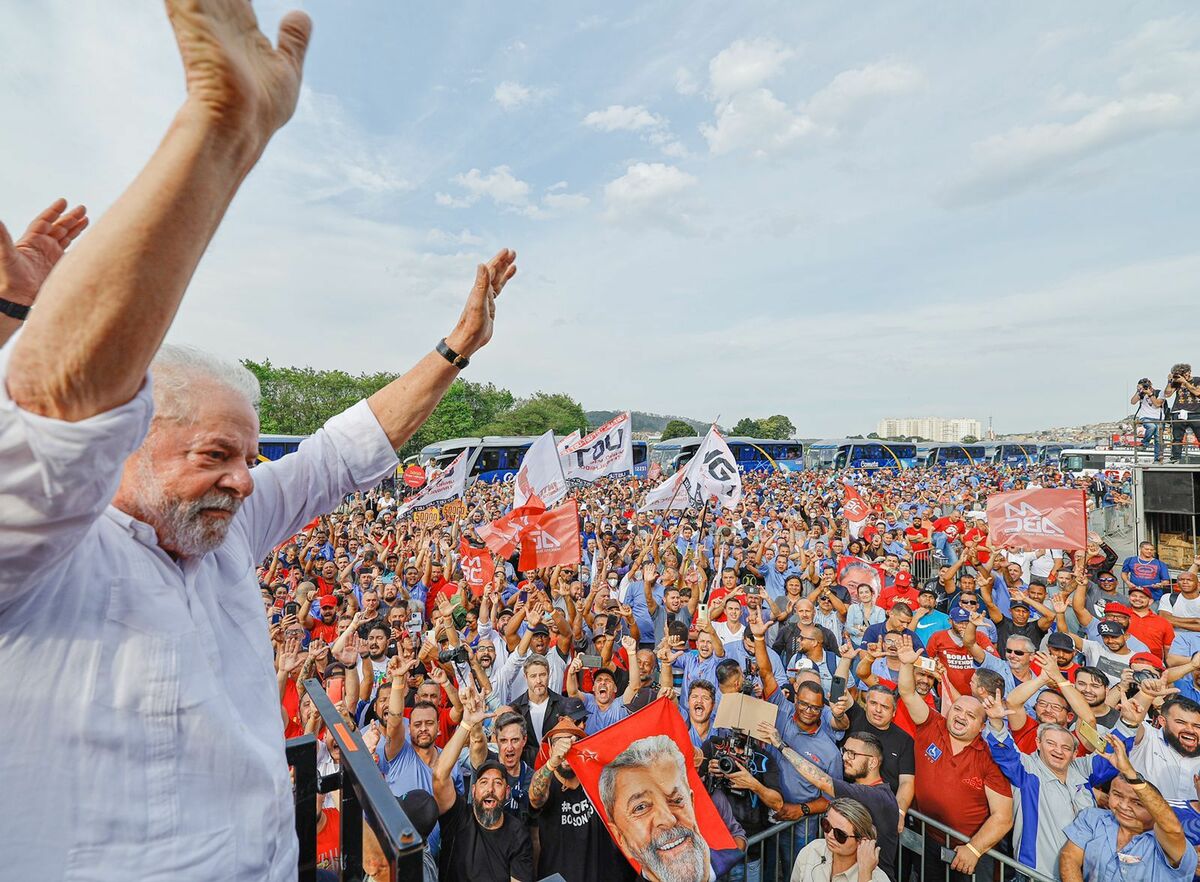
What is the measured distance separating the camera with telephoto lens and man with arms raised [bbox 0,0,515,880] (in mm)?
3618

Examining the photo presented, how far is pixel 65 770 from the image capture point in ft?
2.96

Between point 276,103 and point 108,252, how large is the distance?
0.30 metres

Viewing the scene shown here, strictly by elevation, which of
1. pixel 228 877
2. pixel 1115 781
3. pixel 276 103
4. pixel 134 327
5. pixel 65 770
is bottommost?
pixel 1115 781

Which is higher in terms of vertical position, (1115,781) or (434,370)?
(434,370)

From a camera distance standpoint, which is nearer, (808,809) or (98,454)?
(98,454)

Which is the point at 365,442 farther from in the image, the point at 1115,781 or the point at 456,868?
the point at 1115,781

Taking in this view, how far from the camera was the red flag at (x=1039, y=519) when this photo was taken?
8.06 meters

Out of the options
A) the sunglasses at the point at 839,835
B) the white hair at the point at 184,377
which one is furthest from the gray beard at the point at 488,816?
the white hair at the point at 184,377

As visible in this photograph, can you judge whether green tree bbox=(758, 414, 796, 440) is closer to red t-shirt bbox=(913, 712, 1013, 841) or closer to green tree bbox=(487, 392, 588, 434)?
green tree bbox=(487, 392, 588, 434)

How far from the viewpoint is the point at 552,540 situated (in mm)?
8844

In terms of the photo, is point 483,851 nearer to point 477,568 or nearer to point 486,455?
point 477,568

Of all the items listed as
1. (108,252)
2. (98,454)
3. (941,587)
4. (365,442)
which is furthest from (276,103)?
(941,587)

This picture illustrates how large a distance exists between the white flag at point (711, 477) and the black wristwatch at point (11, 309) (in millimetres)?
10837

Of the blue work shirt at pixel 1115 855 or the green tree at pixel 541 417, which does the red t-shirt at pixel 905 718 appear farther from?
the green tree at pixel 541 417
